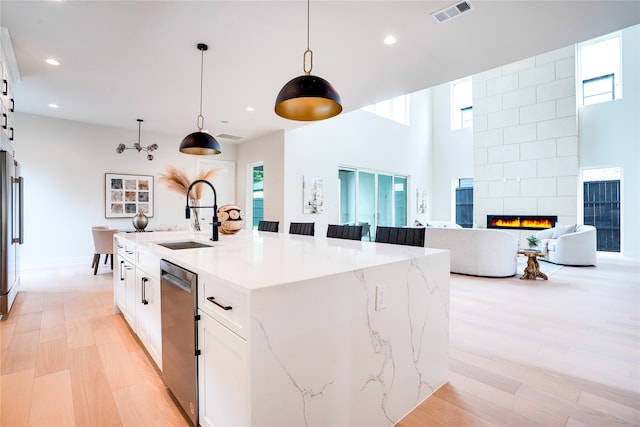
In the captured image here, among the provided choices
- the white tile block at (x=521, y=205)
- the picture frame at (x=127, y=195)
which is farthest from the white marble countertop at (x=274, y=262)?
the white tile block at (x=521, y=205)

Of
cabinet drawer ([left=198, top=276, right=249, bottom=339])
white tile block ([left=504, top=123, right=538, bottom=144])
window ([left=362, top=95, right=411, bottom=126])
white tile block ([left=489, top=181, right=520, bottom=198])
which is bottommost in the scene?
cabinet drawer ([left=198, top=276, right=249, bottom=339])

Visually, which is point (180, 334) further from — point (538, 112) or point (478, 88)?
point (478, 88)

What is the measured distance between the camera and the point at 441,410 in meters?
1.82

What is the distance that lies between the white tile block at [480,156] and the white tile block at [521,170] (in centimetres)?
58

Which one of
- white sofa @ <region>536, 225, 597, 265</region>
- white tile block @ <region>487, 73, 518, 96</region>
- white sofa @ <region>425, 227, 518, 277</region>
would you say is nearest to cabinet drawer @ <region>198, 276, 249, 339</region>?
white sofa @ <region>425, 227, 518, 277</region>

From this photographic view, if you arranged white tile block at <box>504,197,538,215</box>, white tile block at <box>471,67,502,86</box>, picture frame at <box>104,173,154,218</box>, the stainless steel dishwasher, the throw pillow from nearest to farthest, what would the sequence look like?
the stainless steel dishwasher < picture frame at <box>104,173,154,218</box> < the throw pillow < white tile block at <box>504,197,538,215</box> < white tile block at <box>471,67,502,86</box>

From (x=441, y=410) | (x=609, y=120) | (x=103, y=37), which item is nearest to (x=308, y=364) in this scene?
(x=441, y=410)

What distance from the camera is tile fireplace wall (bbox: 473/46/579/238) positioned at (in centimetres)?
767

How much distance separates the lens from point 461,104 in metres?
10.2

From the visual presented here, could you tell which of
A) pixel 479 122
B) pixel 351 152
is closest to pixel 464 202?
pixel 479 122

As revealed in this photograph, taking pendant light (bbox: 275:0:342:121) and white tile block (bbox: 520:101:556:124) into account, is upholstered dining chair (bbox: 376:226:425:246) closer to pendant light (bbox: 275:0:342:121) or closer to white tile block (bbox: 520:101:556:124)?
pendant light (bbox: 275:0:342:121)

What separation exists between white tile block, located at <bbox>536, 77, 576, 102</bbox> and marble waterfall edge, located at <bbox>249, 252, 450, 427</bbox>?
834cm

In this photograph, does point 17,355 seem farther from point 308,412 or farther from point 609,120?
point 609,120

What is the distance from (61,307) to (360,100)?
4.67 m
